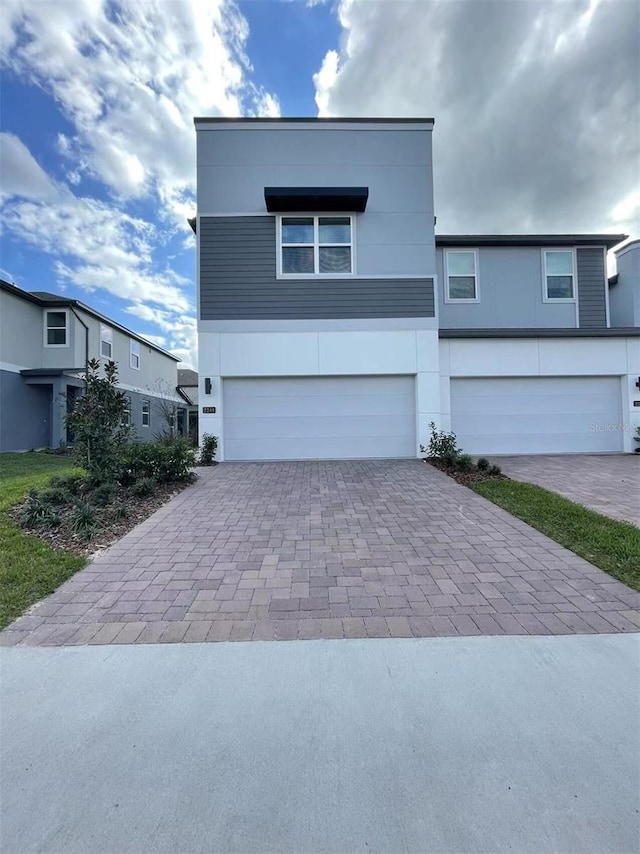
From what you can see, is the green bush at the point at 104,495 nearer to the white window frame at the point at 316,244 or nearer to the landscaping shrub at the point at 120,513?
the landscaping shrub at the point at 120,513

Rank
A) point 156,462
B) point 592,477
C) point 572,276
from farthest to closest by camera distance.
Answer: point 572,276 → point 592,477 → point 156,462

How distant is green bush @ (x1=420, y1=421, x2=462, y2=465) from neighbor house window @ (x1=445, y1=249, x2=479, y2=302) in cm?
509

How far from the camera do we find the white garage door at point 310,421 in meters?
10.3

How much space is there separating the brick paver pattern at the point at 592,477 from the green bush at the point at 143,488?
6920mm

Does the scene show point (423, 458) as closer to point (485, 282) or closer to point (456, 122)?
point (485, 282)

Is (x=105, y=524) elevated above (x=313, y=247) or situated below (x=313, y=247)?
below

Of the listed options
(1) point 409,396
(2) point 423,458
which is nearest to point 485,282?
(1) point 409,396

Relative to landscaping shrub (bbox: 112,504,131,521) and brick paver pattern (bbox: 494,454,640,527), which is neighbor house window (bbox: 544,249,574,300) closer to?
brick paver pattern (bbox: 494,454,640,527)

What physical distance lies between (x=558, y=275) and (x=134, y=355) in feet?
65.8

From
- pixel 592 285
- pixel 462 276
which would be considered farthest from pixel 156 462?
pixel 592 285

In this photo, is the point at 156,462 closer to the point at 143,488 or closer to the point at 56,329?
the point at 143,488

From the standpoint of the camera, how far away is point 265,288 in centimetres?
1025

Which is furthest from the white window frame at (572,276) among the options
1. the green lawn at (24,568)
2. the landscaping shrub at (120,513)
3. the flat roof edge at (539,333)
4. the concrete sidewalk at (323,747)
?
the green lawn at (24,568)

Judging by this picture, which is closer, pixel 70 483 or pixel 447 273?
pixel 70 483
